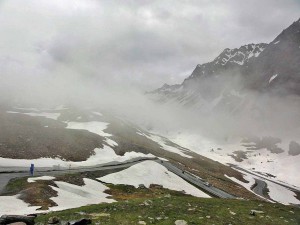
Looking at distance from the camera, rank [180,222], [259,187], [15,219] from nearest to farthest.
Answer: [15,219], [180,222], [259,187]

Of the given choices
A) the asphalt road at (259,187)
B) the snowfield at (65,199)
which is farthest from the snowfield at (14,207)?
the asphalt road at (259,187)

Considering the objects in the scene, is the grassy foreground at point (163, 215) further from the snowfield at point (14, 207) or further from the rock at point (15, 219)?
the snowfield at point (14, 207)

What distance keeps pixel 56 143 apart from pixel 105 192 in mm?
52002

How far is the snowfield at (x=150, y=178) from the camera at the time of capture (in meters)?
70.7

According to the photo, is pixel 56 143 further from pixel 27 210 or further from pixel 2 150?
pixel 27 210

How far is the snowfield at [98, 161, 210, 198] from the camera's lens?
70669mm

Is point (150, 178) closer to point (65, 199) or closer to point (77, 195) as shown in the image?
point (77, 195)

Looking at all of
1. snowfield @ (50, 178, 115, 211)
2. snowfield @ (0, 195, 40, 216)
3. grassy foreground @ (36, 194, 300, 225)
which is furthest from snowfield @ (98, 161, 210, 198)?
grassy foreground @ (36, 194, 300, 225)

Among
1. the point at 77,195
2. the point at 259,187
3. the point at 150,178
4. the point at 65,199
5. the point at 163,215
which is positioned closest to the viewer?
the point at 163,215

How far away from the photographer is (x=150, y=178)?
78688 millimetres

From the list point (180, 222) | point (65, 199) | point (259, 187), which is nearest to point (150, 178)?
point (65, 199)

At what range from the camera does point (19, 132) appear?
10425 cm

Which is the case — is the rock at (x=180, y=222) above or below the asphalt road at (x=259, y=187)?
below

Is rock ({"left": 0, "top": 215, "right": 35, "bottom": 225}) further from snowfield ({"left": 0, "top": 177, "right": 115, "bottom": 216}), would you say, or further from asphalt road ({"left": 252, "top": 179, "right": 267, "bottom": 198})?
asphalt road ({"left": 252, "top": 179, "right": 267, "bottom": 198})
